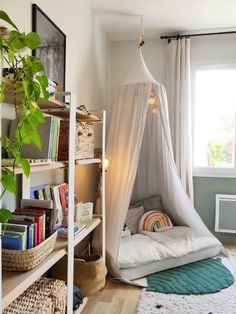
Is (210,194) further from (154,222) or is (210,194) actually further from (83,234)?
(83,234)

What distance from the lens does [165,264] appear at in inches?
105

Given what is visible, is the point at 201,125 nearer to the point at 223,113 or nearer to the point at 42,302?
the point at 223,113

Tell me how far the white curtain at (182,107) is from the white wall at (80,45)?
859mm

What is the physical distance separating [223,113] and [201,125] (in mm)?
305

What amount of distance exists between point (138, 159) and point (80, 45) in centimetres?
123

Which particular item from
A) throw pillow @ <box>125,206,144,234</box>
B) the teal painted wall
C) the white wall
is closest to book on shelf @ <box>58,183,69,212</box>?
the white wall

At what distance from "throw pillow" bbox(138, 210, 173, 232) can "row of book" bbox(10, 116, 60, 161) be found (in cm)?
181

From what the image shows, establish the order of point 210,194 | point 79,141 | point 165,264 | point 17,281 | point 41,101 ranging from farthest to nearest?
point 210,194 → point 165,264 → point 79,141 → point 41,101 → point 17,281

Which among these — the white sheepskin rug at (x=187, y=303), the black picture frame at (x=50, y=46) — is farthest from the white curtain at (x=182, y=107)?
the black picture frame at (x=50, y=46)

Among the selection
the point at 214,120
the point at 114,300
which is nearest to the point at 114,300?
the point at 114,300

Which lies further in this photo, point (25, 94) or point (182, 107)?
point (182, 107)

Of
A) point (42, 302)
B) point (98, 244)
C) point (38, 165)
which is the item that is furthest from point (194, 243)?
point (38, 165)

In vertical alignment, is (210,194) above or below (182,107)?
below

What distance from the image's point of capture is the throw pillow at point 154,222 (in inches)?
126
